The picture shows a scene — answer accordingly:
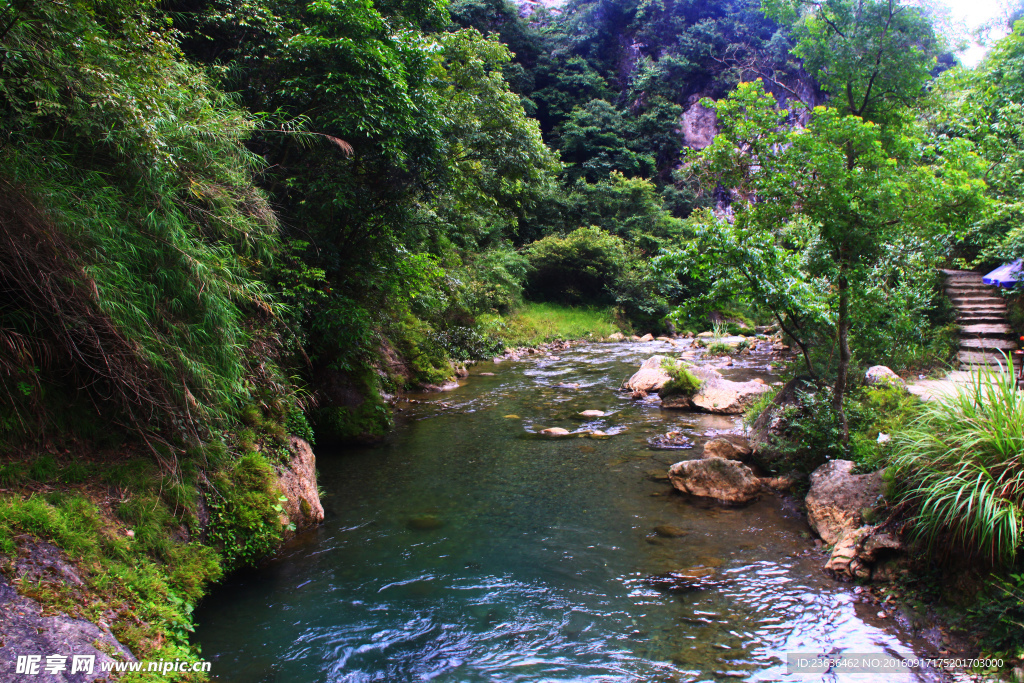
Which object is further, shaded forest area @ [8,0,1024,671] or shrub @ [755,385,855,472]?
shrub @ [755,385,855,472]

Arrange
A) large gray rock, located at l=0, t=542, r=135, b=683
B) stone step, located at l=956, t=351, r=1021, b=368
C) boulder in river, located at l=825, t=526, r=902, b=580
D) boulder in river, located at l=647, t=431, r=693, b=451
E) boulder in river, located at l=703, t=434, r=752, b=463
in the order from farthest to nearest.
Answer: stone step, located at l=956, t=351, r=1021, b=368 → boulder in river, located at l=647, t=431, r=693, b=451 → boulder in river, located at l=703, t=434, r=752, b=463 → boulder in river, located at l=825, t=526, r=902, b=580 → large gray rock, located at l=0, t=542, r=135, b=683

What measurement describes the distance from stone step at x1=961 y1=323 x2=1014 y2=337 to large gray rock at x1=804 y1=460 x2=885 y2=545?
8035 millimetres

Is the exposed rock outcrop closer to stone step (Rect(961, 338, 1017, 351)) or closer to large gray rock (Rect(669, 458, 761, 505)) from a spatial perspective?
stone step (Rect(961, 338, 1017, 351))

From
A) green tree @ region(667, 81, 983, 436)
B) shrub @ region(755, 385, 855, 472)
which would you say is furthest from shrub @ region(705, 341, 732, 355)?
green tree @ region(667, 81, 983, 436)

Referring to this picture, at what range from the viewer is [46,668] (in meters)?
2.52

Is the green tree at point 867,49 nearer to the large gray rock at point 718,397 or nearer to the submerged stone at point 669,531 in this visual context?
the large gray rock at point 718,397

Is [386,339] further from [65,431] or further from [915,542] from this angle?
[915,542]

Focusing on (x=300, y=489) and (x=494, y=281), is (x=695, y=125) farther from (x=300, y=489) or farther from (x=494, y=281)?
(x=300, y=489)

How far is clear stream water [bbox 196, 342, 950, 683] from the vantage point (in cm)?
361

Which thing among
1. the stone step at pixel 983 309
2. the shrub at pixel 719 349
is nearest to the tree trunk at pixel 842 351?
the stone step at pixel 983 309

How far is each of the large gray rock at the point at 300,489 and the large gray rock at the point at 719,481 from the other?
437 centimetres

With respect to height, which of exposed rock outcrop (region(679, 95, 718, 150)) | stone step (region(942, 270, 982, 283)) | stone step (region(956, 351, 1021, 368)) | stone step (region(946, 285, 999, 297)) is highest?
exposed rock outcrop (region(679, 95, 718, 150))

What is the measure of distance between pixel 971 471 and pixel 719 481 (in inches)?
107

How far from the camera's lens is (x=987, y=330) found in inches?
418
